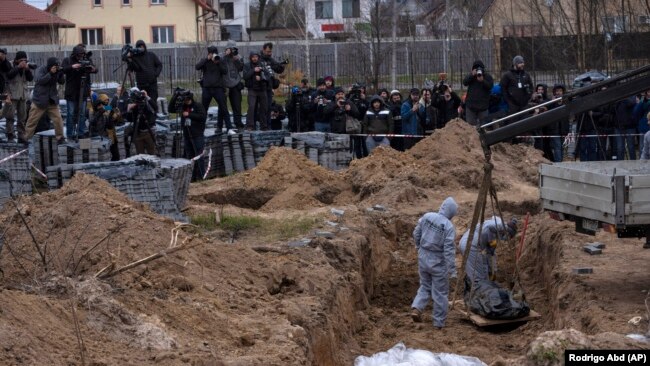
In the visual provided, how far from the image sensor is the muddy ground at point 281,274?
9383 mm

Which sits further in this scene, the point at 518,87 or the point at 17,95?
the point at 518,87

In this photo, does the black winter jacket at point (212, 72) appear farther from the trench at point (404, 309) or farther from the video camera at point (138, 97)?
the trench at point (404, 309)

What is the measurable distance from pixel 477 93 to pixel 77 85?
8.30 m

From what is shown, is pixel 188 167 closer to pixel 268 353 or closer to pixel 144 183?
pixel 144 183

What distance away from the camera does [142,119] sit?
67.9ft

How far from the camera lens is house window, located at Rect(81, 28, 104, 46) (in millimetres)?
60938

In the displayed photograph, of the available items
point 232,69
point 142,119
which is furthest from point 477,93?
point 142,119

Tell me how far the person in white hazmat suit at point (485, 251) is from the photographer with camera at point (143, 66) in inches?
333

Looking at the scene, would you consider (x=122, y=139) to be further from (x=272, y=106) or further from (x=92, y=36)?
(x=92, y=36)

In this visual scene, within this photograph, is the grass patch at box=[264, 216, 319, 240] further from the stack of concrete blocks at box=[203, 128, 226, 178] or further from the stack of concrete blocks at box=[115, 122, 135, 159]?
the stack of concrete blocks at box=[203, 128, 226, 178]

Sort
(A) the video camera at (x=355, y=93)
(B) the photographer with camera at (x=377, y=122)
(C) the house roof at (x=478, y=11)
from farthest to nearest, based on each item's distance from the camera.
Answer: (C) the house roof at (x=478, y=11) < (A) the video camera at (x=355, y=93) < (B) the photographer with camera at (x=377, y=122)

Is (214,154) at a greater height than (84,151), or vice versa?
(84,151)

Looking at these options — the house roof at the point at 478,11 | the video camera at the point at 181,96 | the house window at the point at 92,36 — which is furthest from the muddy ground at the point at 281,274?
the house window at the point at 92,36

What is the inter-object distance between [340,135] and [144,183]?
24.6ft
